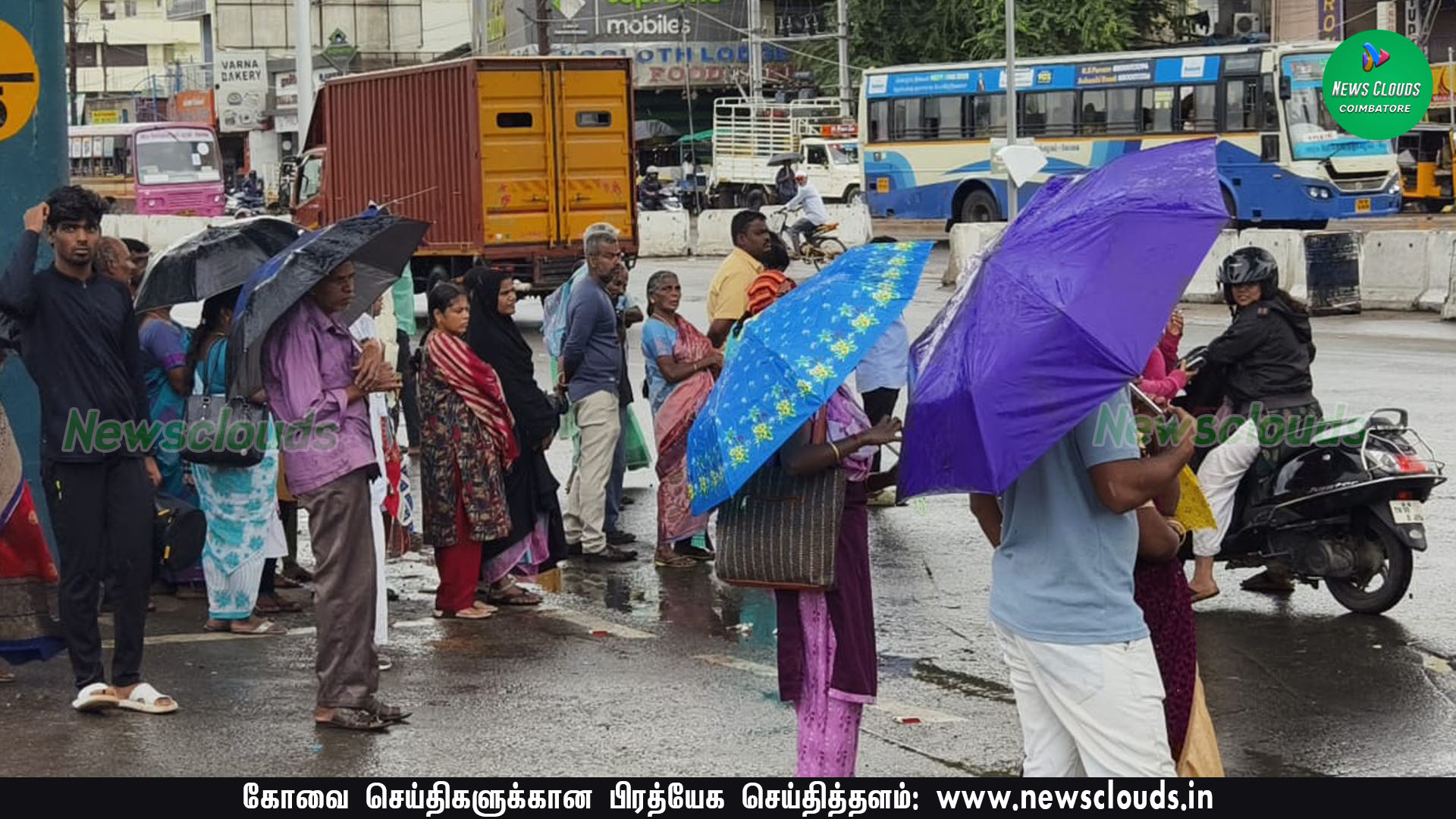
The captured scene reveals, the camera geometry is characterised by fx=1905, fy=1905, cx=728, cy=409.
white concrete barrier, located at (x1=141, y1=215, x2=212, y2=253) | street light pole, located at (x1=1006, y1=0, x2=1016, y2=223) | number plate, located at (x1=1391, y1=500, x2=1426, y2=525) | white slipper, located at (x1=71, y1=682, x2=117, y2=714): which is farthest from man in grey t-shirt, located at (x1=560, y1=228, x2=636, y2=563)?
white concrete barrier, located at (x1=141, y1=215, x2=212, y2=253)

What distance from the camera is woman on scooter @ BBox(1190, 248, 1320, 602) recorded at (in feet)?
26.5

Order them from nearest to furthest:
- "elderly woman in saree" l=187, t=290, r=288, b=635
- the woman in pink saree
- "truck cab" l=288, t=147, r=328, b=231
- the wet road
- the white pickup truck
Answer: the wet road < "elderly woman in saree" l=187, t=290, r=288, b=635 < the woman in pink saree < "truck cab" l=288, t=147, r=328, b=231 < the white pickup truck

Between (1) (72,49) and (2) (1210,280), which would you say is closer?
(2) (1210,280)

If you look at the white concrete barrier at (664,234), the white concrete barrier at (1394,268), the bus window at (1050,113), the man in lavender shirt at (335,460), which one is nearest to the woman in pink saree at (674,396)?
the man in lavender shirt at (335,460)

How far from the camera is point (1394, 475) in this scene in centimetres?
804

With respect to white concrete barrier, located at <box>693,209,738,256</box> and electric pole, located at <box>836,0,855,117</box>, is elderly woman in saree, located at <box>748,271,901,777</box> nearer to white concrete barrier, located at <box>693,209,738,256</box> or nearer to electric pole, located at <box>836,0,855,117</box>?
white concrete barrier, located at <box>693,209,738,256</box>

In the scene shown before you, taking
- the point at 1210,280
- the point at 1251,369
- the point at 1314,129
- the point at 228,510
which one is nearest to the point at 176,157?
the point at 1314,129

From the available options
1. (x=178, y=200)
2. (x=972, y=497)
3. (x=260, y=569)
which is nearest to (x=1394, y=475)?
(x=972, y=497)

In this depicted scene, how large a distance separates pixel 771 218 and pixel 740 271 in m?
24.1

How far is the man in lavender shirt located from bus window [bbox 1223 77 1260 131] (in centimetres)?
2674

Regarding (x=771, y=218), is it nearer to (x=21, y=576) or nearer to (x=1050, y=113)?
(x=1050, y=113)

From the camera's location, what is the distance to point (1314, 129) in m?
30.5

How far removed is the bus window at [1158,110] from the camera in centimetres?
3275
